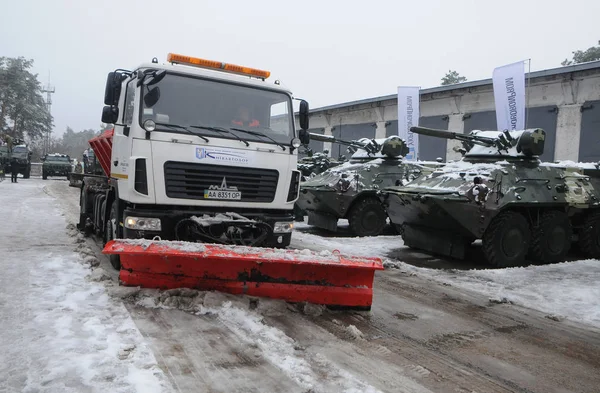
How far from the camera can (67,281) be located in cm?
533

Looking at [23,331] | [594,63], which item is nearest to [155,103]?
[23,331]

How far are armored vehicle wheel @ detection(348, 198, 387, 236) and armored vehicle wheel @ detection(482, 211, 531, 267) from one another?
3.78 metres

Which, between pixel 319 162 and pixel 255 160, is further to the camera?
pixel 319 162

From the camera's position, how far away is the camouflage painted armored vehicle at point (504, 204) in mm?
7805

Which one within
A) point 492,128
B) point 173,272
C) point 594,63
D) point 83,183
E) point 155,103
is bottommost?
point 173,272

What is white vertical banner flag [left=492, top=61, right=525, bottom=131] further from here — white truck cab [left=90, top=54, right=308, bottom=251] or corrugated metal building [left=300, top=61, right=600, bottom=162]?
white truck cab [left=90, top=54, right=308, bottom=251]

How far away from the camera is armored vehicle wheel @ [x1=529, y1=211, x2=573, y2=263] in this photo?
27.5 ft

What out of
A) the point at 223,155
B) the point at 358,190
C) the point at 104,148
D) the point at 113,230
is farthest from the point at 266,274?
the point at 358,190

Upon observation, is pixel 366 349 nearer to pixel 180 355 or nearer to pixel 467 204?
pixel 180 355

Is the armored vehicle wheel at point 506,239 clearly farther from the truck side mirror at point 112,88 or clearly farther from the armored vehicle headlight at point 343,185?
the truck side mirror at point 112,88

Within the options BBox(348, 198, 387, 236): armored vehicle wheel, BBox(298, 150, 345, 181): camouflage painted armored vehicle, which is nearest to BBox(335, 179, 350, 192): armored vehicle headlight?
BBox(348, 198, 387, 236): armored vehicle wheel

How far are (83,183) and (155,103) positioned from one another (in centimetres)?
520

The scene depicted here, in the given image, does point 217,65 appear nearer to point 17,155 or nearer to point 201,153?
point 201,153

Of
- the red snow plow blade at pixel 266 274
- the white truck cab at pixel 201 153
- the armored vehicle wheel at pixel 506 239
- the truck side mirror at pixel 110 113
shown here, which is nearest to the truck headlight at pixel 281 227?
the white truck cab at pixel 201 153
